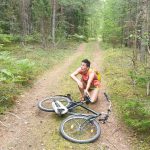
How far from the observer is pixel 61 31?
1233 inches

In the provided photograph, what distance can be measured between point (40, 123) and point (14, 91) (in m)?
2.73

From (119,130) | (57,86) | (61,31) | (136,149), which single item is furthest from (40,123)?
(61,31)

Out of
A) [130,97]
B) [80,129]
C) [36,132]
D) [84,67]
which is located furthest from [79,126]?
[130,97]

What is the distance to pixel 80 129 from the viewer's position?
721cm

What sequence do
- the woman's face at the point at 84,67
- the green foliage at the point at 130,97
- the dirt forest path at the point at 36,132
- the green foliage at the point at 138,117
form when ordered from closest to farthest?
the dirt forest path at the point at 36,132, the green foliage at the point at 138,117, the green foliage at the point at 130,97, the woman's face at the point at 84,67

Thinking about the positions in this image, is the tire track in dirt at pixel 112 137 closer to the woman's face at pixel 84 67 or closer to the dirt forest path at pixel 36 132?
the dirt forest path at pixel 36 132

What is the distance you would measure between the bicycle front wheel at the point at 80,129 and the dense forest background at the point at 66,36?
1.08 meters

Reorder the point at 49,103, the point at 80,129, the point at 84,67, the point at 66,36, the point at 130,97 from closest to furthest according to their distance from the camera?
1. the point at 80,129
2. the point at 49,103
3. the point at 84,67
4. the point at 130,97
5. the point at 66,36

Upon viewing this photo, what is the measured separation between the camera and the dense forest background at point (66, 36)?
30.5ft

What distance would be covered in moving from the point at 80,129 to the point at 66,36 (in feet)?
107

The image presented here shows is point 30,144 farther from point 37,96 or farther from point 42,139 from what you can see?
point 37,96

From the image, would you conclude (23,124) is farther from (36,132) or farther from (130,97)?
(130,97)

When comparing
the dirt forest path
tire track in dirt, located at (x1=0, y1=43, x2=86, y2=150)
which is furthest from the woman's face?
tire track in dirt, located at (x1=0, y1=43, x2=86, y2=150)

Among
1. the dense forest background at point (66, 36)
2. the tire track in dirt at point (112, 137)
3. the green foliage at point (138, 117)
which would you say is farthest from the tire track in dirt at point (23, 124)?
the green foliage at point (138, 117)
